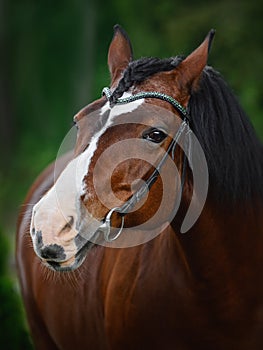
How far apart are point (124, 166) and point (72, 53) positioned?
81.3 ft

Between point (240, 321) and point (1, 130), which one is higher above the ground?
point (1, 130)

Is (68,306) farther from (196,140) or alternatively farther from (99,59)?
(99,59)

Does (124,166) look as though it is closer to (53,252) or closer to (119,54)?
(53,252)

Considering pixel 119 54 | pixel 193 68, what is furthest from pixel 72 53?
pixel 193 68

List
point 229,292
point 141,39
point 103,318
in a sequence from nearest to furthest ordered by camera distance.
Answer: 1. point 229,292
2. point 103,318
3. point 141,39

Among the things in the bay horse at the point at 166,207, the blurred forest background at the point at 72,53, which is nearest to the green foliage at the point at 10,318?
the bay horse at the point at 166,207

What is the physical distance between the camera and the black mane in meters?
4.03

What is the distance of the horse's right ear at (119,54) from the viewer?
14.0 ft

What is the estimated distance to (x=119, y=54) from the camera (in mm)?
4355

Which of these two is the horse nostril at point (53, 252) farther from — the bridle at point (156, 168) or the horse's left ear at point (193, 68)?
the horse's left ear at point (193, 68)

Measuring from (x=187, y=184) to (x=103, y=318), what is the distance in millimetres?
1015

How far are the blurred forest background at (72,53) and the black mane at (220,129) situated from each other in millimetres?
9877

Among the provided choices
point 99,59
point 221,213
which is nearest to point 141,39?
point 99,59

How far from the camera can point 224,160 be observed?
407 centimetres
